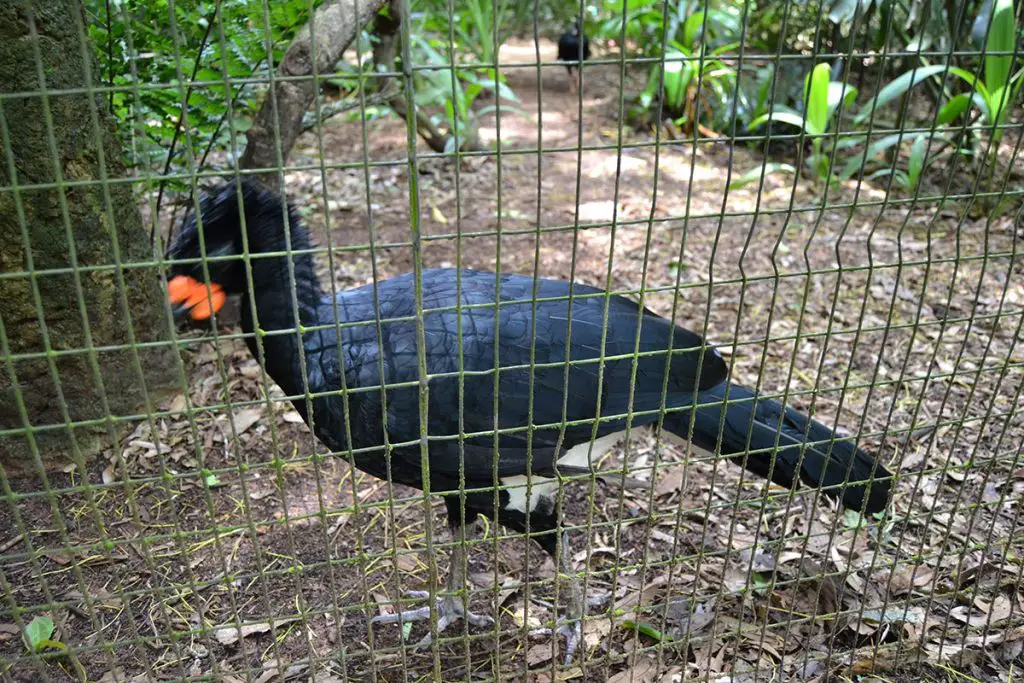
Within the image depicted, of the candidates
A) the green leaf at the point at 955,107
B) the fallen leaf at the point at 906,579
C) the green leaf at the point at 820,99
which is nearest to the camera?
the fallen leaf at the point at 906,579

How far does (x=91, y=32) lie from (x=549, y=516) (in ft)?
8.61

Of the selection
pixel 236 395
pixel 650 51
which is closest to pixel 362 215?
pixel 236 395

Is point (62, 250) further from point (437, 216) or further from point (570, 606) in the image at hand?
point (437, 216)

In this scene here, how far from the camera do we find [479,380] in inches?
115

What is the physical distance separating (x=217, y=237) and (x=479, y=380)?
1.09 metres

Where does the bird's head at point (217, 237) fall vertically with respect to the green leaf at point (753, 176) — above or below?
above

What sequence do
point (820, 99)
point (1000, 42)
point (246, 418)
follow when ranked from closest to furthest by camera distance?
point (246, 418) < point (1000, 42) < point (820, 99)

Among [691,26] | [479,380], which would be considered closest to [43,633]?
[479,380]

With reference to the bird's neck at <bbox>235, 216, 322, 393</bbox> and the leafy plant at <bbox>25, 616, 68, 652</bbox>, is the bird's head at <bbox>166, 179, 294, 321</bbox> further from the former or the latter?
the leafy plant at <bbox>25, 616, 68, 652</bbox>

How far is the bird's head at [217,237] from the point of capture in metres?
2.97

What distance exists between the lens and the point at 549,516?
3.13m

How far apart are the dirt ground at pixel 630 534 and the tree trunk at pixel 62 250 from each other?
308mm

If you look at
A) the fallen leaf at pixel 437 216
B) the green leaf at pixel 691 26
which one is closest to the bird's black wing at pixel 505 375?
the fallen leaf at pixel 437 216

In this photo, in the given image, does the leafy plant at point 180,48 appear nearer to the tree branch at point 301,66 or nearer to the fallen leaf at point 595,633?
the tree branch at point 301,66
